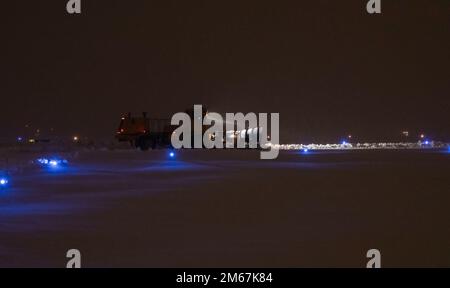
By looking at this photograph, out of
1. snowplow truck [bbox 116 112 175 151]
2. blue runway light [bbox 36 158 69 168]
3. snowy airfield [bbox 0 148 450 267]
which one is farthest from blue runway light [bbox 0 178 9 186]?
snowplow truck [bbox 116 112 175 151]

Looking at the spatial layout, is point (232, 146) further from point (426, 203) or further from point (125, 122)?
point (426, 203)

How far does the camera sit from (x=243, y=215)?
687 inches

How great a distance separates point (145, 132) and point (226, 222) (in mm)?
52727

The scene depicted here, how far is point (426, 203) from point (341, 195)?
118 inches

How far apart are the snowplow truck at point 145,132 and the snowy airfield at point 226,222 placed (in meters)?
38.1

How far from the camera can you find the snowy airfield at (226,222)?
12.2 m

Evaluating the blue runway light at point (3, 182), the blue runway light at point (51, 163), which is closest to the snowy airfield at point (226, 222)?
the blue runway light at point (3, 182)

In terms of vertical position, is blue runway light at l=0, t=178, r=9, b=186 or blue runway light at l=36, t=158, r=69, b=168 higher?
blue runway light at l=0, t=178, r=9, b=186

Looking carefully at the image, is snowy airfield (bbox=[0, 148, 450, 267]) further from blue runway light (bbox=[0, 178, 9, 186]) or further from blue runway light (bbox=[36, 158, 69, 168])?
blue runway light (bbox=[36, 158, 69, 168])

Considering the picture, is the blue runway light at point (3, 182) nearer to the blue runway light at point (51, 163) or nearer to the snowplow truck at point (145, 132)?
the blue runway light at point (51, 163)

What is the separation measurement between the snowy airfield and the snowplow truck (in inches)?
1501

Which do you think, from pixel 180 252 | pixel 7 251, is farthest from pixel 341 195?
pixel 7 251

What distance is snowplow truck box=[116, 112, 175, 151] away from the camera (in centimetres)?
6706

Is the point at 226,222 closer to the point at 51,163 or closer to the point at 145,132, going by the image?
the point at 51,163
